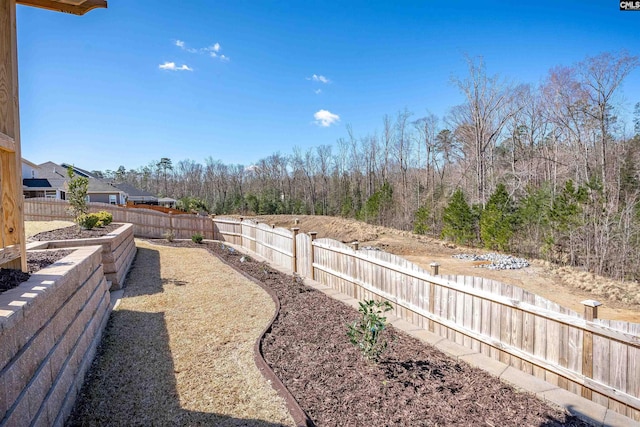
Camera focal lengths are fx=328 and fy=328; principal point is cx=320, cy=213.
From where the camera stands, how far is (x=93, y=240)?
6.46m

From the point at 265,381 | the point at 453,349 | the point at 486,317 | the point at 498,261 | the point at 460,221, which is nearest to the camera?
the point at 265,381

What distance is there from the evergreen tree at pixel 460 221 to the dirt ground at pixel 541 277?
2.46ft

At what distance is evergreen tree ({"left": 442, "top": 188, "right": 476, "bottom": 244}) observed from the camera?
16.1 metres

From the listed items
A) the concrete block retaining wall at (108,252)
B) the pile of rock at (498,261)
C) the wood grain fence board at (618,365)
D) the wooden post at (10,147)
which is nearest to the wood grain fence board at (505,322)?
the wood grain fence board at (618,365)

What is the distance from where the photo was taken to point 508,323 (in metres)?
3.85

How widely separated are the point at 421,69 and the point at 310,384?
16372mm

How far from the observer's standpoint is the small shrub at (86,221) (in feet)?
28.4

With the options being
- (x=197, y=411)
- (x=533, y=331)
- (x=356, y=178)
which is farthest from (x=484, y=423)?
(x=356, y=178)

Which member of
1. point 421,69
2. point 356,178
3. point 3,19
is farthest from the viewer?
point 356,178

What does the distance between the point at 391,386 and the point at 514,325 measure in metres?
1.69

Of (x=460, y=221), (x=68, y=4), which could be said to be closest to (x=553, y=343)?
(x=68, y=4)

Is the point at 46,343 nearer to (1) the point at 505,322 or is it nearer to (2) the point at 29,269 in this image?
(2) the point at 29,269

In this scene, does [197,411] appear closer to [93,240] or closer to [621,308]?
[93,240]

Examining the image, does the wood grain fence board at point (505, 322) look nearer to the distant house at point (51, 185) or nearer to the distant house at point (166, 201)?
the distant house at point (51, 185)
